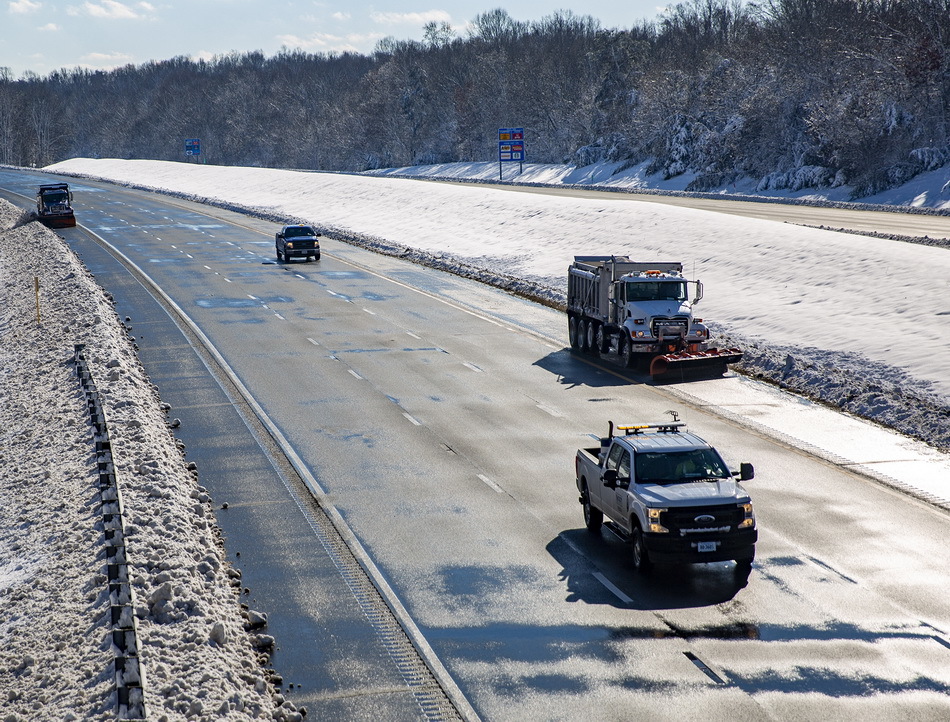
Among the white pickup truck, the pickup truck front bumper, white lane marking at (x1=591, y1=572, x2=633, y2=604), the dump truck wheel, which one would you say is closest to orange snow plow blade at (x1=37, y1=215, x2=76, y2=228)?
the dump truck wheel

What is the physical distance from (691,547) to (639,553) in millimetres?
903

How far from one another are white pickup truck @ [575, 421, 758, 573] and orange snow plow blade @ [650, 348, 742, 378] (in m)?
12.1

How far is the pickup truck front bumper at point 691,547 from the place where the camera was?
48.1 ft

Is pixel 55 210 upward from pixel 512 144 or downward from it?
downward

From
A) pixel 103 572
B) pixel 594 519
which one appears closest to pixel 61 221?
pixel 103 572

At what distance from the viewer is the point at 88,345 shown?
31.8 m

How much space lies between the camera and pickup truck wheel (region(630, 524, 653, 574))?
15062 millimetres

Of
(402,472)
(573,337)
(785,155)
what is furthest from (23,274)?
(785,155)

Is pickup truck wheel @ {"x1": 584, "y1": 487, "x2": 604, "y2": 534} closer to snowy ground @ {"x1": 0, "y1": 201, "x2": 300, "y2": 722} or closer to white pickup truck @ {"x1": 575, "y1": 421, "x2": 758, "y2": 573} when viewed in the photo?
white pickup truck @ {"x1": 575, "y1": 421, "x2": 758, "y2": 573}

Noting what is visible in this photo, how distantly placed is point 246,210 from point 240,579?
83984 mm

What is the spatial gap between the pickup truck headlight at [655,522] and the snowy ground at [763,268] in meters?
11.0

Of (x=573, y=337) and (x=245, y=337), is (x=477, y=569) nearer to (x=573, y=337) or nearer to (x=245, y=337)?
(x=573, y=337)

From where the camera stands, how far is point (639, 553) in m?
15.3

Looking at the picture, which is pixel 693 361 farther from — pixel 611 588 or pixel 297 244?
pixel 297 244
